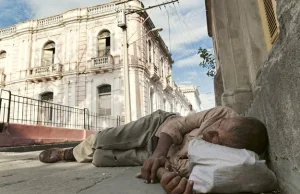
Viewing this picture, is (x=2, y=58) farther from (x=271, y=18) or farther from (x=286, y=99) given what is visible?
(x=286, y=99)

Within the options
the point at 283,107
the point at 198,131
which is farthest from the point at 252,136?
the point at 198,131

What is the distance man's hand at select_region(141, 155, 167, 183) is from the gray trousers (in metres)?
0.65

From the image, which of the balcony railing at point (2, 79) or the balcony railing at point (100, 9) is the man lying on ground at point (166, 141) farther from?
the balcony railing at point (2, 79)

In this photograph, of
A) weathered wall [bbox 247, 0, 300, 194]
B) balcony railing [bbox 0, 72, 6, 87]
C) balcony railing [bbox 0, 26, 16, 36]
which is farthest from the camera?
balcony railing [bbox 0, 26, 16, 36]

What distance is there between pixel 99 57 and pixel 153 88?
15.8ft

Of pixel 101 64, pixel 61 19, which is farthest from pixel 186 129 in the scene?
pixel 61 19

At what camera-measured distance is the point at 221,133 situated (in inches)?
64.0

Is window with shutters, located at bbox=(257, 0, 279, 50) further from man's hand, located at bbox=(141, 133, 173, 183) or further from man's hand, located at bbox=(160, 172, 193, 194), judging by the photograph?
man's hand, located at bbox=(160, 172, 193, 194)

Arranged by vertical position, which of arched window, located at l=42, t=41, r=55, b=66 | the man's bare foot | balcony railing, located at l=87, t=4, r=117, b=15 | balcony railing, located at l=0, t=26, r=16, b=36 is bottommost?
the man's bare foot

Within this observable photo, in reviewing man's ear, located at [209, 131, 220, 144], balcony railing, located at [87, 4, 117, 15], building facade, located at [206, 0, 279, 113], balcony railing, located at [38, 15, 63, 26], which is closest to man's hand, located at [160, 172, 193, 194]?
man's ear, located at [209, 131, 220, 144]

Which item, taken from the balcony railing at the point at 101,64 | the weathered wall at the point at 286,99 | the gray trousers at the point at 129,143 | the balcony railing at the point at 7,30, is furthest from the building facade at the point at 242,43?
the balcony railing at the point at 7,30

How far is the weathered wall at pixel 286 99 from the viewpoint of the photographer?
108cm

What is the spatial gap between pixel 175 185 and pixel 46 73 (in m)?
16.7

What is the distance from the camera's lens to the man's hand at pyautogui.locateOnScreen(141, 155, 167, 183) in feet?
5.55
